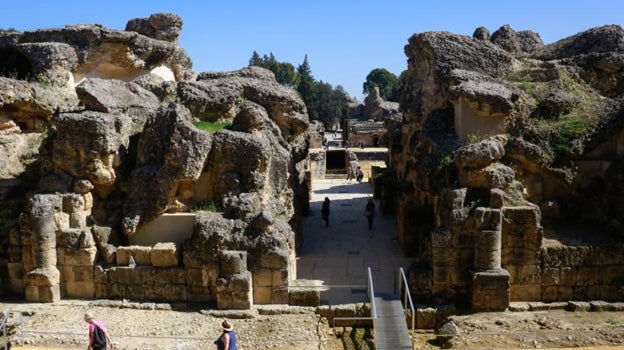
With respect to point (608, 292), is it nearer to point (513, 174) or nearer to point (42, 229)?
point (513, 174)

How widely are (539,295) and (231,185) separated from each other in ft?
22.7

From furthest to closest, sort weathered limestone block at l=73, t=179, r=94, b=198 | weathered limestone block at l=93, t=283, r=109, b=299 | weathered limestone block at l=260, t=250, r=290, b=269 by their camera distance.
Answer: weathered limestone block at l=73, t=179, r=94, b=198 < weathered limestone block at l=93, t=283, r=109, b=299 < weathered limestone block at l=260, t=250, r=290, b=269

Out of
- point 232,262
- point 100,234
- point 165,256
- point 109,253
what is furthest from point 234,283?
point 100,234

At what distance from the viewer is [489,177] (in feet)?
38.1

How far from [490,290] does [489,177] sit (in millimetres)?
2290

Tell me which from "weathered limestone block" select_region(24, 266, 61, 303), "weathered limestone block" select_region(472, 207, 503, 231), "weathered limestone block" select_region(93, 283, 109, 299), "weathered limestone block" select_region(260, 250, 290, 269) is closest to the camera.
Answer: "weathered limestone block" select_region(472, 207, 503, 231)

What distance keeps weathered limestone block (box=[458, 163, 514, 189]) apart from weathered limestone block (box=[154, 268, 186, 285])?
627cm

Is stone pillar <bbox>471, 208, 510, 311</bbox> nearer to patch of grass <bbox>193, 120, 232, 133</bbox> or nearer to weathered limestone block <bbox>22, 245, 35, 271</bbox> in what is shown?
patch of grass <bbox>193, 120, 232, 133</bbox>

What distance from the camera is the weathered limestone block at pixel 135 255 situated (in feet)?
39.4

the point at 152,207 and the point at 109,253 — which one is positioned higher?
the point at 152,207

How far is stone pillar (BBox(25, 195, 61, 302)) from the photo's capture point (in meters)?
11.8

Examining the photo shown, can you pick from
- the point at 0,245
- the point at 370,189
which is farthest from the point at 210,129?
the point at 370,189

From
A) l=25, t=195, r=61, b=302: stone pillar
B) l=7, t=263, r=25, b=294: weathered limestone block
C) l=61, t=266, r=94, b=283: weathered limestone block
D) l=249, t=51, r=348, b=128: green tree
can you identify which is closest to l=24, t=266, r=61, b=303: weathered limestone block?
l=25, t=195, r=61, b=302: stone pillar

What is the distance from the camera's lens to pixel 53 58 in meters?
17.0
